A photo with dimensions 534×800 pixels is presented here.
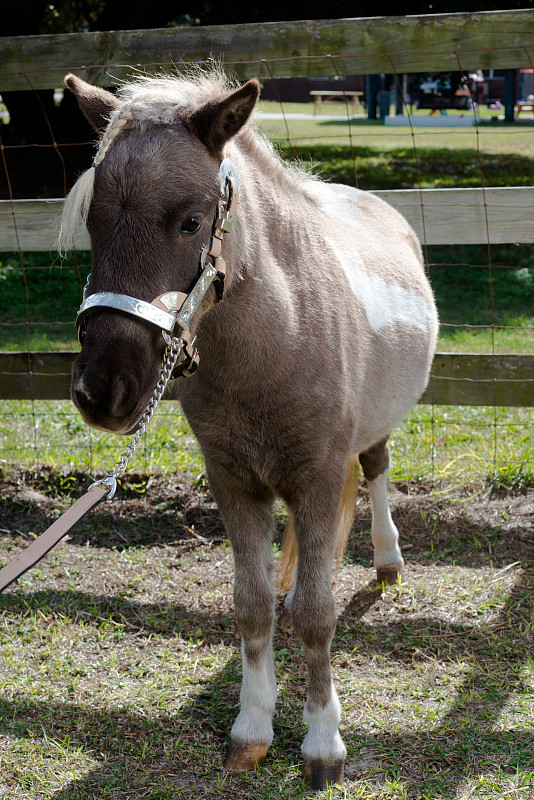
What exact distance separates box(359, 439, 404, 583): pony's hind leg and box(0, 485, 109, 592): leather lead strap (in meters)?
1.84

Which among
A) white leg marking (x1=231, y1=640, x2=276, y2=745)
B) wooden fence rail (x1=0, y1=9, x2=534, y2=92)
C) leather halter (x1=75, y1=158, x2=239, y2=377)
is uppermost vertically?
wooden fence rail (x1=0, y1=9, x2=534, y2=92)

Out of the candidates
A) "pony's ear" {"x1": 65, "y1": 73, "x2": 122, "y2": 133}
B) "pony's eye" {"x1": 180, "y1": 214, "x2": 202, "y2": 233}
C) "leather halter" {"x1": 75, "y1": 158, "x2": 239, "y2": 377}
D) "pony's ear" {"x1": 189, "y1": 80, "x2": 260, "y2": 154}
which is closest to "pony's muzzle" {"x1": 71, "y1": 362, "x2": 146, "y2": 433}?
"leather halter" {"x1": 75, "y1": 158, "x2": 239, "y2": 377}

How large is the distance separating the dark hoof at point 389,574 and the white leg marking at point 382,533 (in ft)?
0.06

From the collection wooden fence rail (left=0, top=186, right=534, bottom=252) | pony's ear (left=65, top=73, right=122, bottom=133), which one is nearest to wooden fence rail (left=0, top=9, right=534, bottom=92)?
wooden fence rail (left=0, top=186, right=534, bottom=252)

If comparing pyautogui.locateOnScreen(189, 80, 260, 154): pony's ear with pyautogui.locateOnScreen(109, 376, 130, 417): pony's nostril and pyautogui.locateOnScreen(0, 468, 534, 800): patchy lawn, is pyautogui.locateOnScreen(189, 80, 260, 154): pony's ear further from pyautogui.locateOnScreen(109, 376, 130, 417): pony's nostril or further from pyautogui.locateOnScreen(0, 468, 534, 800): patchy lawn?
pyautogui.locateOnScreen(0, 468, 534, 800): patchy lawn

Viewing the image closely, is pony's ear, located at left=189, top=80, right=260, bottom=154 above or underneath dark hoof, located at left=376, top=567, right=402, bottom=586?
above

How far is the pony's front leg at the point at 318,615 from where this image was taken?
8.14 feet

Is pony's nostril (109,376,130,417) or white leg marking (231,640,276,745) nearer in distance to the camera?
pony's nostril (109,376,130,417)

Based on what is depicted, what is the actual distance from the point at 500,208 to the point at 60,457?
3076 mm

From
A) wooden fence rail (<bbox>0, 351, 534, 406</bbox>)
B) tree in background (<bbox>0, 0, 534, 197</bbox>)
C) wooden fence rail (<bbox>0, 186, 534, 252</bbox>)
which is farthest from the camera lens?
tree in background (<bbox>0, 0, 534, 197</bbox>)

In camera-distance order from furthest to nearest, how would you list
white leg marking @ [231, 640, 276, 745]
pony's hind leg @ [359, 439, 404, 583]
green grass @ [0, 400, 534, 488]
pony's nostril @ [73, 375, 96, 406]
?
green grass @ [0, 400, 534, 488], pony's hind leg @ [359, 439, 404, 583], white leg marking @ [231, 640, 276, 745], pony's nostril @ [73, 375, 96, 406]

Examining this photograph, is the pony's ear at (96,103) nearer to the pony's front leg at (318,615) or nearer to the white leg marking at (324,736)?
the pony's front leg at (318,615)

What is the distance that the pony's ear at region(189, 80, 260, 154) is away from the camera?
193 cm

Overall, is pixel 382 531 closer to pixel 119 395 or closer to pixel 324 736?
pixel 324 736
